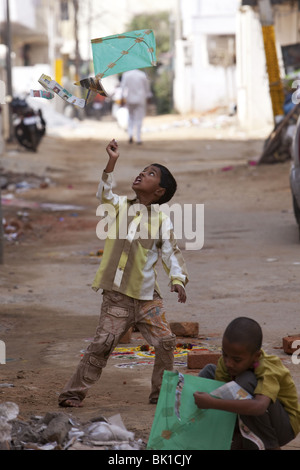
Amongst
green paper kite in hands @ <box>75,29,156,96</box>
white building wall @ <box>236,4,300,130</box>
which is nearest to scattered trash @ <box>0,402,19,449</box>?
green paper kite in hands @ <box>75,29,156,96</box>

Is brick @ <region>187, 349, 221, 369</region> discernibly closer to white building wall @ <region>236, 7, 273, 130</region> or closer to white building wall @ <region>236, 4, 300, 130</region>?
white building wall @ <region>236, 4, 300, 130</region>

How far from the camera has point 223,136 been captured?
30.3m

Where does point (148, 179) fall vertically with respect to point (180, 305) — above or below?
above

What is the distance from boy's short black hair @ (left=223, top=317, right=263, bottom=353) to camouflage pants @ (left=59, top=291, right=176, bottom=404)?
3.87 ft

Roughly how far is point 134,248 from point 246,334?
4.21 ft

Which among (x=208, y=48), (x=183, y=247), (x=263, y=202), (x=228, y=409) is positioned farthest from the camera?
(x=208, y=48)

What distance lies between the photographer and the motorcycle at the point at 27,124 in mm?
23047

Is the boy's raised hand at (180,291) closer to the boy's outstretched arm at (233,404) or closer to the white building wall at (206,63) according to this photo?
the boy's outstretched arm at (233,404)

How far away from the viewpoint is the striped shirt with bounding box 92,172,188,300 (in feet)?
16.6

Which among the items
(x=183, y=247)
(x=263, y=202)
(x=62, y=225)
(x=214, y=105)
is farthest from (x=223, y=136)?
(x=183, y=247)

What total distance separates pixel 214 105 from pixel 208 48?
8.06ft

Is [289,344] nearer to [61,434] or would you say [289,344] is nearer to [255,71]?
[61,434]

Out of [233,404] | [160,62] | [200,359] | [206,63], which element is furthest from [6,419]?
[160,62]

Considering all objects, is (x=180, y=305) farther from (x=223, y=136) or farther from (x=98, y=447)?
(x=223, y=136)
